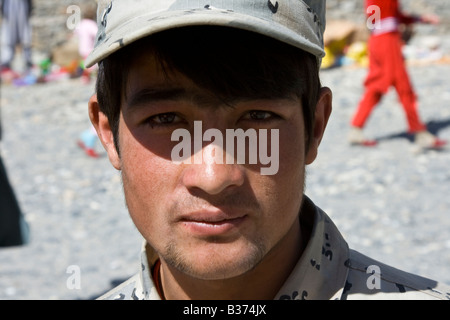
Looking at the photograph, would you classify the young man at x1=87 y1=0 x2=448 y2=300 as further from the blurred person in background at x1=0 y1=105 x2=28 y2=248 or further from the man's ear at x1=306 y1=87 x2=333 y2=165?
the blurred person in background at x1=0 y1=105 x2=28 y2=248

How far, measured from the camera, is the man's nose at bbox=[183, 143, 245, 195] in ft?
5.32

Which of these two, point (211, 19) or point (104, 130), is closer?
point (211, 19)

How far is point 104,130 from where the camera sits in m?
2.06

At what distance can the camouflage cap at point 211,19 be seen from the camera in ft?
5.30

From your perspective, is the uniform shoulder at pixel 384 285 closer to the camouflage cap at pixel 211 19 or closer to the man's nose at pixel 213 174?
the man's nose at pixel 213 174

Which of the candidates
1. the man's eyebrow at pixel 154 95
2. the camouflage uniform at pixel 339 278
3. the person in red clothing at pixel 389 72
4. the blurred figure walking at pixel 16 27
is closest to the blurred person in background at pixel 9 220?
the camouflage uniform at pixel 339 278

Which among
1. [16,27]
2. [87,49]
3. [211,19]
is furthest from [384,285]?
[16,27]

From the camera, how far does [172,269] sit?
193cm

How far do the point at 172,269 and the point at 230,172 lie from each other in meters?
0.41

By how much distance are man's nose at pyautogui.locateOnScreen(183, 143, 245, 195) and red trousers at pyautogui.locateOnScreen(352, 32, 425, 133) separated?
629 centimetres

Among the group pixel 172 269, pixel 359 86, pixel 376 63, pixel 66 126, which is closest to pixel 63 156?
pixel 66 126

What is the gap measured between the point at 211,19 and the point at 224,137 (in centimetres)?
26

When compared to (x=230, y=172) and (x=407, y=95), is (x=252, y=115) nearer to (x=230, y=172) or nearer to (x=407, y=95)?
(x=230, y=172)

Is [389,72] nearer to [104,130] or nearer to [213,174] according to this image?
[104,130]
